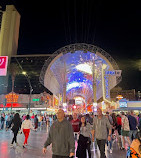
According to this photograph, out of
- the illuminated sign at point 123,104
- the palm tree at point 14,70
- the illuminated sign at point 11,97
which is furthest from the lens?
the palm tree at point 14,70

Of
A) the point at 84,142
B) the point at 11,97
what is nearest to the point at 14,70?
the point at 11,97

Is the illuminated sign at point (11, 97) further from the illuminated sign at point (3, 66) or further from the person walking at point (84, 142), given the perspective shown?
the person walking at point (84, 142)

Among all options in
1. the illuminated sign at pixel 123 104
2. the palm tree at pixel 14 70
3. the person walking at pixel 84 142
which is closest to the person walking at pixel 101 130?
the person walking at pixel 84 142

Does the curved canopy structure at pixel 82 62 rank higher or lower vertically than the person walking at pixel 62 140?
higher

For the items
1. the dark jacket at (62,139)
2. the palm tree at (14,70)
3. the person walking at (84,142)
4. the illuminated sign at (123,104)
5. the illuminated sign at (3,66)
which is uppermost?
the palm tree at (14,70)

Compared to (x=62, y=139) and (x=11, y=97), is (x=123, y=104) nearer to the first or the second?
(x=62, y=139)

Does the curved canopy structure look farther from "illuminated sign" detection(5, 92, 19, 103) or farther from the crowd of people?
the crowd of people

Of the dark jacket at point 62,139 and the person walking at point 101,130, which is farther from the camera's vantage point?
the person walking at point 101,130

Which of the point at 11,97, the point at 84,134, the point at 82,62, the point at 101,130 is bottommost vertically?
the point at 84,134

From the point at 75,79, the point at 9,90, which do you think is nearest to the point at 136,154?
→ the point at 9,90

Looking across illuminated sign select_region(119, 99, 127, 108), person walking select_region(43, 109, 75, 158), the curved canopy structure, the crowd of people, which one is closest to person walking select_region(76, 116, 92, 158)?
the crowd of people

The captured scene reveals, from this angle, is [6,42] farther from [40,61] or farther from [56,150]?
[56,150]

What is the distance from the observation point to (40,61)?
42000 mm

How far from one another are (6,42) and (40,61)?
54.1ft
